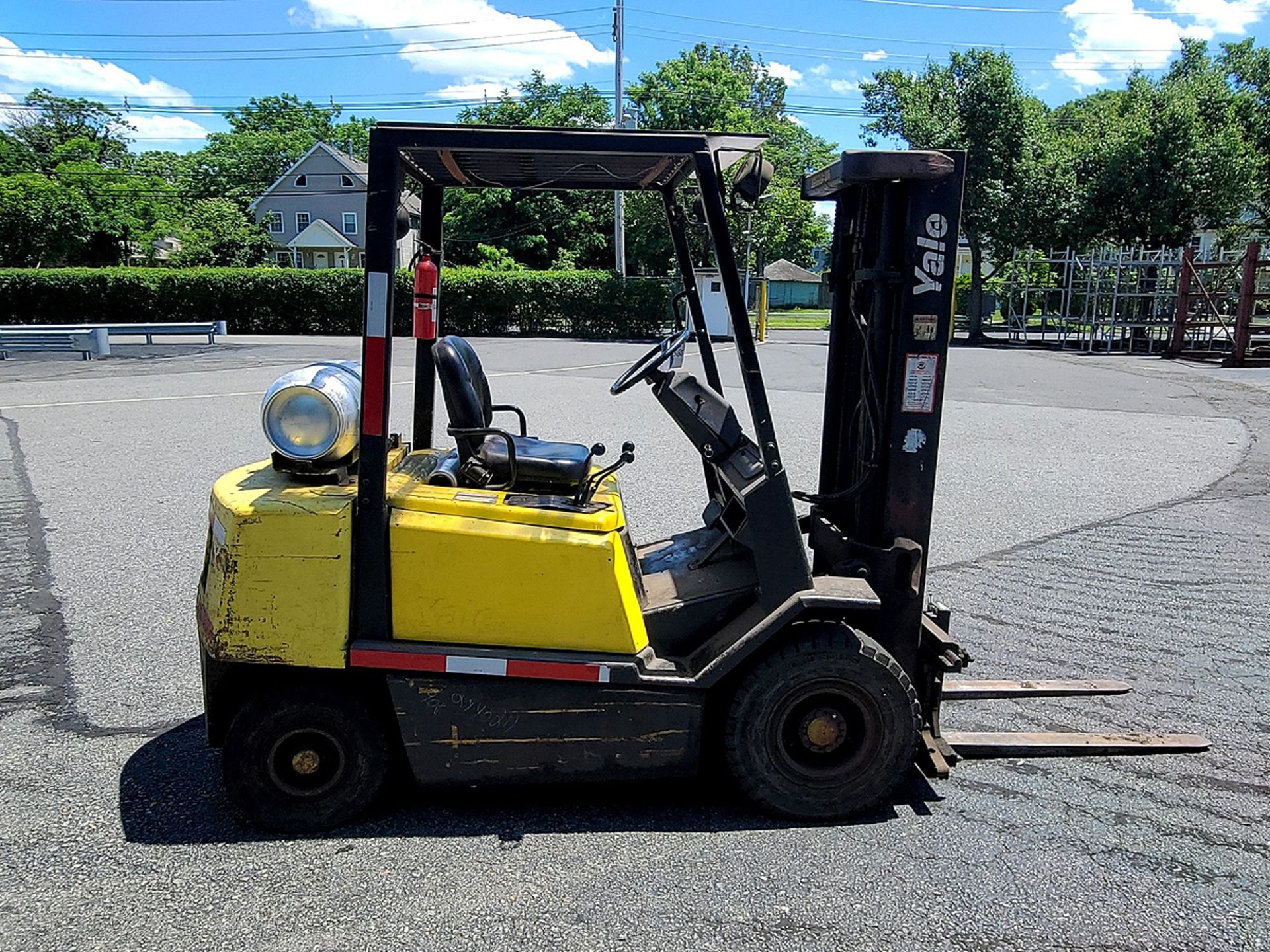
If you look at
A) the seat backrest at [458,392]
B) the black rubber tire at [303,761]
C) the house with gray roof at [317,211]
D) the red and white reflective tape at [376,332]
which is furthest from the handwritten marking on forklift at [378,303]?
the house with gray roof at [317,211]

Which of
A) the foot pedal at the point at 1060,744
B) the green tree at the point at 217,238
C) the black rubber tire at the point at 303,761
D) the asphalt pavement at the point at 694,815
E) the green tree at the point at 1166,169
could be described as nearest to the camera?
the asphalt pavement at the point at 694,815

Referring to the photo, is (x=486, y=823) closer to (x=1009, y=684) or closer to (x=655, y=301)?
(x=1009, y=684)

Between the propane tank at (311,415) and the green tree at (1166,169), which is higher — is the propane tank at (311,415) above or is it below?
below

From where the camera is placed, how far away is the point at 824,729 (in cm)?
342

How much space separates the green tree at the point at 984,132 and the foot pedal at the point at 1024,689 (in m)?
30.3

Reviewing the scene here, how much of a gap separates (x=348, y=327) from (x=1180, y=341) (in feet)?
90.6

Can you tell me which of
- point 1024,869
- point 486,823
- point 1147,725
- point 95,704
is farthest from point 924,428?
point 95,704

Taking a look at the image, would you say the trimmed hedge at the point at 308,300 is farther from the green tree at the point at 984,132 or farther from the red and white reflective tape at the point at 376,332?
the red and white reflective tape at the point at 376,332

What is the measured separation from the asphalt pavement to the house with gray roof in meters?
57.2

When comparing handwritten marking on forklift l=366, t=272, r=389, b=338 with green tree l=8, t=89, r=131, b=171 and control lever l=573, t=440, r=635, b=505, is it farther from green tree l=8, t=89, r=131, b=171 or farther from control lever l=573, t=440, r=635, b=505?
green tree l=8, t=89, r=131, b=171

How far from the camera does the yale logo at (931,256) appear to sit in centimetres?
354

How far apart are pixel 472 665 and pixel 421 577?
357 mm

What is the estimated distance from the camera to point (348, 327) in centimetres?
3412

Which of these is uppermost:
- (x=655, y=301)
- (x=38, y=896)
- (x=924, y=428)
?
(x=655, y=301)
